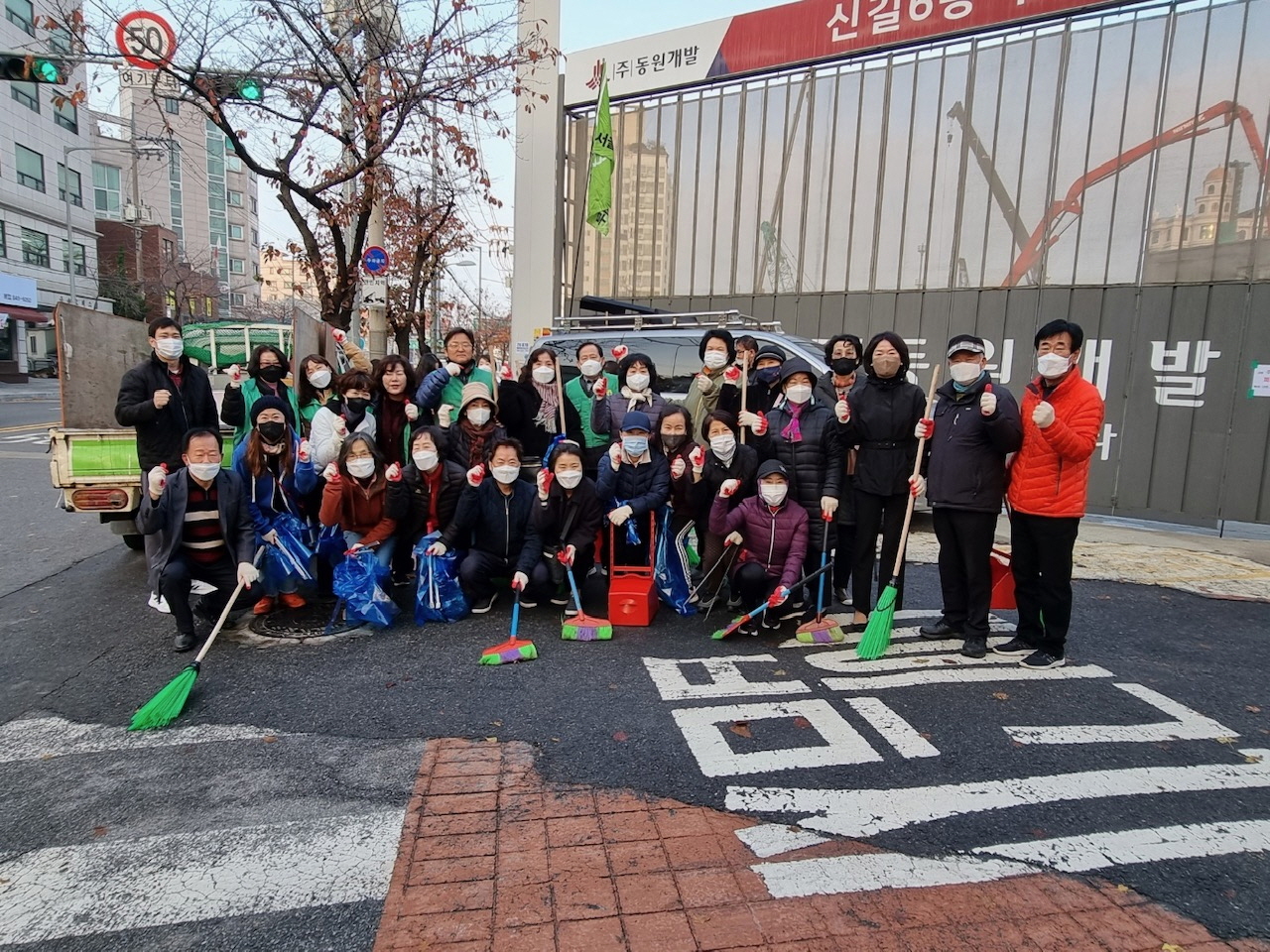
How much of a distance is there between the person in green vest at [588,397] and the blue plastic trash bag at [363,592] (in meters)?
1.82

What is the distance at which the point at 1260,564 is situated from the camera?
719cm

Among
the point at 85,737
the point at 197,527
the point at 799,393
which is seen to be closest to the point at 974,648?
the point at 799,393

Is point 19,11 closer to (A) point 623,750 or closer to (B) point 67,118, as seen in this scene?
(B) point 67,118

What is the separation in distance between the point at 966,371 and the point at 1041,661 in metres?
1.73

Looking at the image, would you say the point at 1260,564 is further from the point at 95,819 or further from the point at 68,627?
the point at 68,627

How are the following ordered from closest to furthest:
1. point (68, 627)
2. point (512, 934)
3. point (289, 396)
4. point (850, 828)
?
point (512, 934) < point (850, 828) < point (68, 627) < point (289, 396)

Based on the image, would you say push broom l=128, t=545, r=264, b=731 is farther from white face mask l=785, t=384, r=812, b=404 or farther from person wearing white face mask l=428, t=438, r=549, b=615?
white face mask l=785, t=384, r=812, b=404

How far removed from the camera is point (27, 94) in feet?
104

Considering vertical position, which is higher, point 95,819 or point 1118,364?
point 1118,364

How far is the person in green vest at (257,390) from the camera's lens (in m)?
5.55

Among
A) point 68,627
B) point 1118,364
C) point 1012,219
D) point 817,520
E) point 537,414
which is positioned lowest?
point 68,627

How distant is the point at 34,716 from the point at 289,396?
112 inches

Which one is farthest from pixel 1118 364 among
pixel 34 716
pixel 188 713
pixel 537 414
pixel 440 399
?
pixel 34 716

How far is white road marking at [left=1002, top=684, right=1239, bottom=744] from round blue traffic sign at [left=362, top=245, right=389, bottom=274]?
338 inches
